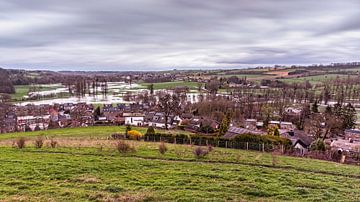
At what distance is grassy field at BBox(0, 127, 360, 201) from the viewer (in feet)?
37.4

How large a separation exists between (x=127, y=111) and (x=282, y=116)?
121 ft

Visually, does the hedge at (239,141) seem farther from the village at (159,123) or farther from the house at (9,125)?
the house at (9,125)

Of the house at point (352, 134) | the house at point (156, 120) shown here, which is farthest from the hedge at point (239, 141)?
the house at point (156, 120)

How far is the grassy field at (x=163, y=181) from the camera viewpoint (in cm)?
1141

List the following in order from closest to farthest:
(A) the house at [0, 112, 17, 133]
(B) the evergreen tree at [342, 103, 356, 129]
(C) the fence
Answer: (C) the fence, (A) the house at [0, 112, 17, 133], (B) the evergreen tree at [342, 103, 356, 129]

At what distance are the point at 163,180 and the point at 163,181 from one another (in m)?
0.16

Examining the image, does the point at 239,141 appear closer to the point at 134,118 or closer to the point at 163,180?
the point at 163,180

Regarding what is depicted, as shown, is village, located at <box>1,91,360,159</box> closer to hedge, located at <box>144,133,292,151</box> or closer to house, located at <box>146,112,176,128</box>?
house, located at <box>146,112,176,128</box>

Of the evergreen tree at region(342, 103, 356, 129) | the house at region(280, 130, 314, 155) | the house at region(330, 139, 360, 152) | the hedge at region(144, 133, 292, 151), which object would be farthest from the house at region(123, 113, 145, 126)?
the evergreen tree at region(342, 103, 356, 129)

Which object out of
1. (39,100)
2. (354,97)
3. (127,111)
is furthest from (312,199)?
(39,100)

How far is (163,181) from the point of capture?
13.4 meters

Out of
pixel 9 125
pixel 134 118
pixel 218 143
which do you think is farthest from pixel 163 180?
pixel 134 118

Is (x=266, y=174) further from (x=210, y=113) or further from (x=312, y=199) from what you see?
(x=210, y=113)

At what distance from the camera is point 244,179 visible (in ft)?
46.6
